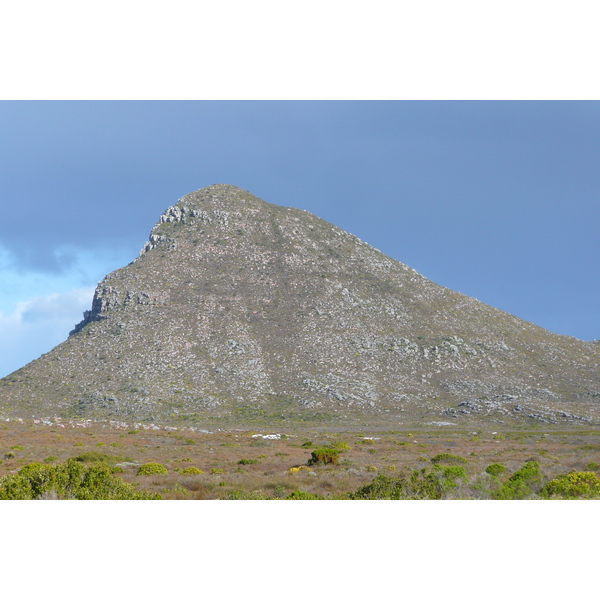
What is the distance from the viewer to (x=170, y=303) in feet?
331

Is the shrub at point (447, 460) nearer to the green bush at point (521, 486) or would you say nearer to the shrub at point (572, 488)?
the green bush at point (521, 486)

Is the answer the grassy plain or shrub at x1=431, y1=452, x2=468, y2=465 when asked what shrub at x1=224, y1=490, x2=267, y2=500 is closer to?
the grassy plain

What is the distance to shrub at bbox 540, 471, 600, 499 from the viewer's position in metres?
18.0

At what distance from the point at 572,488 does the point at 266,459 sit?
21.5 meters

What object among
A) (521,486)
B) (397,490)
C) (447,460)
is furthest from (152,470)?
(447,460)

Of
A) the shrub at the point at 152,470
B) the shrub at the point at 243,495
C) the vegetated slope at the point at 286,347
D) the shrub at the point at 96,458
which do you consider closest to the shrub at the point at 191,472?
the shrub at the point at 152,470

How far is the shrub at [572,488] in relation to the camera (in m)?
18.0

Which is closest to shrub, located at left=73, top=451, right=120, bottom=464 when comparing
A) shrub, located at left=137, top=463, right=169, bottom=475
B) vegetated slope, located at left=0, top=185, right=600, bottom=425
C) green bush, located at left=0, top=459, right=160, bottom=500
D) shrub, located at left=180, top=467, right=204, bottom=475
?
shrub, located at left=137, top=463, right=169, bottom=475

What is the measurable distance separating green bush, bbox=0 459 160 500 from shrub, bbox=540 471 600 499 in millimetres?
14405

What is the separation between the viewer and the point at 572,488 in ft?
60.1

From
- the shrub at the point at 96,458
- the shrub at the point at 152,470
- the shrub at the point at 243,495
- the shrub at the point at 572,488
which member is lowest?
the shrub at the point at 96,458

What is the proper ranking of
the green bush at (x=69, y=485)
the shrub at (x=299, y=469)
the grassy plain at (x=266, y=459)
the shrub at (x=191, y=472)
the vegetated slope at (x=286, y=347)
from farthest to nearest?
the vegetated slope at (x=286, y=347), the shrub at (x=299, y=469), the shrub at (x=191, y=472), the grassy plain at (x=266, y=459), the green bush at (x=69, y=485)

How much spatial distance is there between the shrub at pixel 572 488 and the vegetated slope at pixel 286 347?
57.9 metres

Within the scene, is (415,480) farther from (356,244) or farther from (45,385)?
(356,244)
